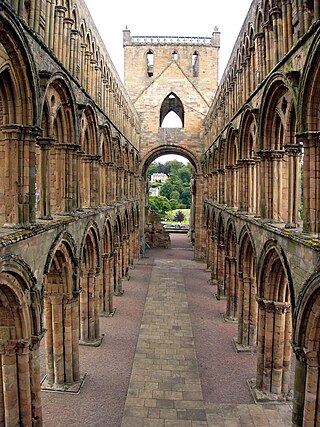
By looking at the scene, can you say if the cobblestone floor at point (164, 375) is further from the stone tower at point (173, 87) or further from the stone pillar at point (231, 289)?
the stone tower at point (173, 87)

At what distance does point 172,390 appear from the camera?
546 inches

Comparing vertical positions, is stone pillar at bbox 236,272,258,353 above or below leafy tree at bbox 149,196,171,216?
below

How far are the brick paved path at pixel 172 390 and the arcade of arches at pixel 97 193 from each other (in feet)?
4.06

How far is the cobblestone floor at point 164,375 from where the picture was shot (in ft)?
40.0

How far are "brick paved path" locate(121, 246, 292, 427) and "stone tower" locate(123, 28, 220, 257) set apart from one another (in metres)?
19.7

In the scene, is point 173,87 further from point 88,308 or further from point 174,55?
point 88,308

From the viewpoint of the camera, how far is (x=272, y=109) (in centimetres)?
1285

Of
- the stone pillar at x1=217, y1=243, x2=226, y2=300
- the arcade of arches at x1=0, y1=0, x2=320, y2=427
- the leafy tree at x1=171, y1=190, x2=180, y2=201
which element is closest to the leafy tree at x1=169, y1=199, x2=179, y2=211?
the leafy tree at x1=171, y1=190, x2=180, y2=201

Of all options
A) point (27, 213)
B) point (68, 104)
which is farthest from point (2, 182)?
point (68, 104)

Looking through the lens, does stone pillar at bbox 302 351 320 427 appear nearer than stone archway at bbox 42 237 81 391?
Yes

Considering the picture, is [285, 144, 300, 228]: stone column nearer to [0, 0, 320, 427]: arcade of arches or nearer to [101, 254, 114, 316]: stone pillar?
[0, 0, 320, 427]: arcade of arches

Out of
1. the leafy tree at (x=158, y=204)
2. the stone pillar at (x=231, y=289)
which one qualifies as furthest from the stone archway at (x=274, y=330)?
the leafy tree at (x=158, y=204)

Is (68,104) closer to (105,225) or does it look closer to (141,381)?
(105,225)

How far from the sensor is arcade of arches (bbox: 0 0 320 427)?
9312 mm
